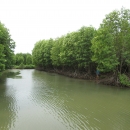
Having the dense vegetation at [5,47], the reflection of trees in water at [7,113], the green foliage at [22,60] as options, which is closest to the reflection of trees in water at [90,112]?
the reflection of trees in water at [7,113]

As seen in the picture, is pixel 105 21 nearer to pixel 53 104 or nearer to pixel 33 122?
pixel 53 104

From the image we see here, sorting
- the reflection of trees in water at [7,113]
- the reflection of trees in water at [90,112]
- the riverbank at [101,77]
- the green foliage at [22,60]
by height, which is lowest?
the reflection of trees in water at [90,112]

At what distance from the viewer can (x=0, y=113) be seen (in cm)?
1069

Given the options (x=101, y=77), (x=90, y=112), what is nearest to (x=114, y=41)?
(x=101, y=77)

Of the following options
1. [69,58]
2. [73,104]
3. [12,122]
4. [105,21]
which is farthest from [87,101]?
[69,58]

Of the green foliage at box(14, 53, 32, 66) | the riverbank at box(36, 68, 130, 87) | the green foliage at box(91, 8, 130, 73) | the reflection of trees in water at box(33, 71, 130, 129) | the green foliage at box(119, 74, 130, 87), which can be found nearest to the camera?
the reflection of trees in water at box(33, 71, 130, 129)

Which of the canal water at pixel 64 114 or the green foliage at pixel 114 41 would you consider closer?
the canal water at pixel 64 114

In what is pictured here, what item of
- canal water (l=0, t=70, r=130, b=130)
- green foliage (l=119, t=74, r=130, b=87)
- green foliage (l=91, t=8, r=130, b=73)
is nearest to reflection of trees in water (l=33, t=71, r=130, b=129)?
canal water (l=0, t=70, r=130, b=130)

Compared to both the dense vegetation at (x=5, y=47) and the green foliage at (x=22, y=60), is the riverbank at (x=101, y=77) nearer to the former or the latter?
the dense vegetation at (x=5, y=47)

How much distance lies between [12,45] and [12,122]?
88.4 ft

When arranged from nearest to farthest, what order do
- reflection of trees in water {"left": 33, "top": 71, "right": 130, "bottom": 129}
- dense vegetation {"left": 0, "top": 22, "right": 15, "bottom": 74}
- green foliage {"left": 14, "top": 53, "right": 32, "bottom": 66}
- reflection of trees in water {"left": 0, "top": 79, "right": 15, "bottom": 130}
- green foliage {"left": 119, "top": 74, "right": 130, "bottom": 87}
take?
reflection of trees in water {"left": 0, "top": 79, "right": 15, "bottom": 130}
reflection of trees in water {"left": 33, "top": 71, "right": 130, "bottom": 129}
dense vegetation {"left": 0, "top": 22, "right": 15, "bottom": 74}
green foliage {"left": 119, "top": 74, "right": 130, "bottom": 87}
green foliage {"left": 14, "top": 53, "right": 32, "bottom": 66}

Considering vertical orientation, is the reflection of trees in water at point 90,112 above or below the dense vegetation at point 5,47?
below

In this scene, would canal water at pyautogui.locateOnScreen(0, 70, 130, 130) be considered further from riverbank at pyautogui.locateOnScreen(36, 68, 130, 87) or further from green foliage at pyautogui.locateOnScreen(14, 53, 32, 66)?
green foliage at pyautogui.locateOnScreen(14, 53, 32, 66)

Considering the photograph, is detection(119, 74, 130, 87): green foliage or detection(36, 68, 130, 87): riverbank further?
detection(36, 68, 130, 87): riverbank
